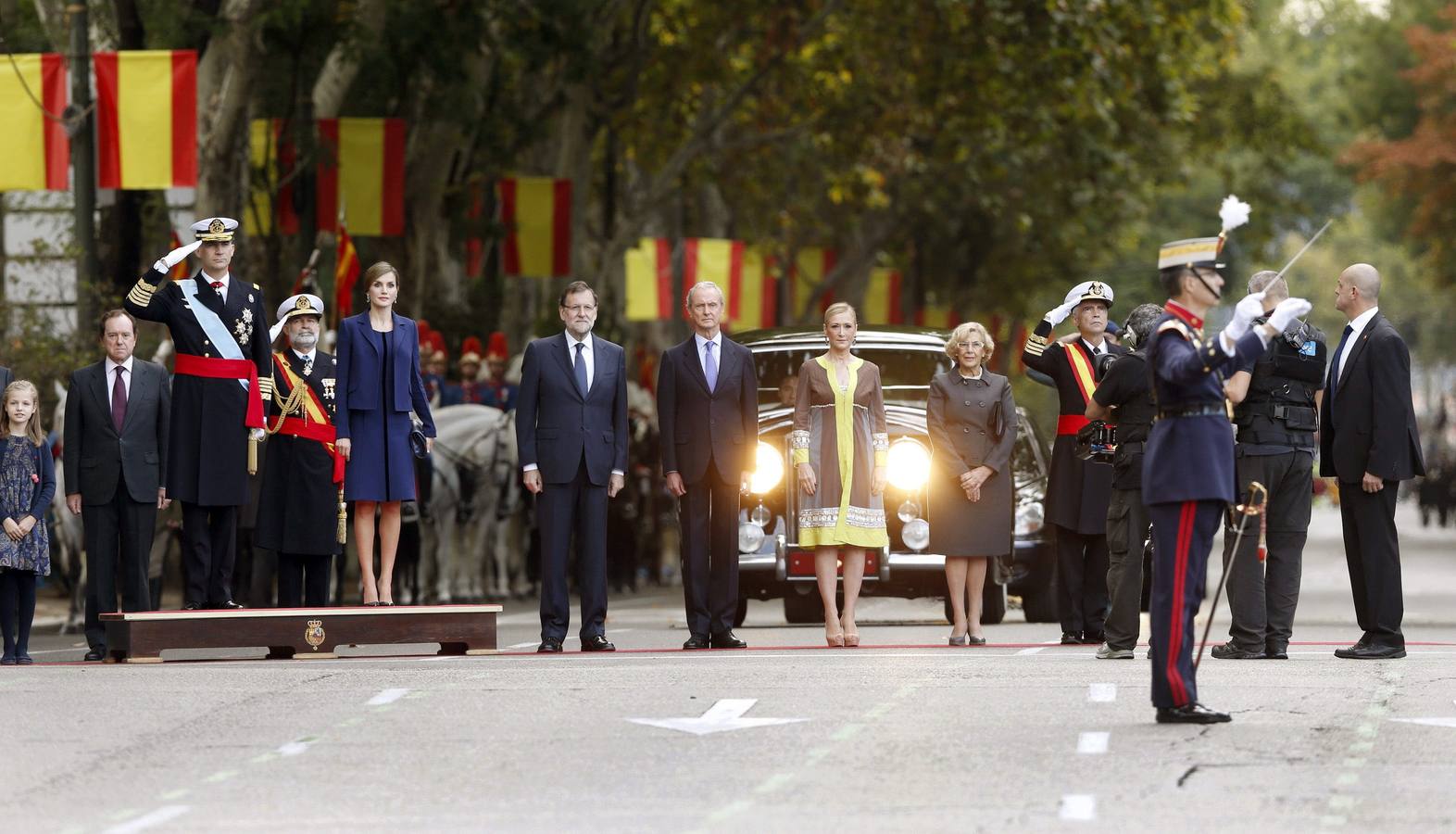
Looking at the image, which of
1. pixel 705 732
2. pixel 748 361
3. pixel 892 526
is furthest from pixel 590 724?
pixel 892 526

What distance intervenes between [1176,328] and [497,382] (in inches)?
647

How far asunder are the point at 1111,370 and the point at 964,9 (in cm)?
1957

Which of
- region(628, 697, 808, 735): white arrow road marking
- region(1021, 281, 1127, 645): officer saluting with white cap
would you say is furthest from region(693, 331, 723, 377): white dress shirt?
region(628, 697, 808, 735): white arrow road marking

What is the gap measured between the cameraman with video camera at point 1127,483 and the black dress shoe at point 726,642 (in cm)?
210

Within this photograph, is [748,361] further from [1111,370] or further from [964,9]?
[964,9]

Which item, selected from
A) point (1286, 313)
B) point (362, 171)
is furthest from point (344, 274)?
point (1286, 313)

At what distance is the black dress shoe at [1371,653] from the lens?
47.5ft

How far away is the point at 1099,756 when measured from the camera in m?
10.5

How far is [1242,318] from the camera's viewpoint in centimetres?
1122

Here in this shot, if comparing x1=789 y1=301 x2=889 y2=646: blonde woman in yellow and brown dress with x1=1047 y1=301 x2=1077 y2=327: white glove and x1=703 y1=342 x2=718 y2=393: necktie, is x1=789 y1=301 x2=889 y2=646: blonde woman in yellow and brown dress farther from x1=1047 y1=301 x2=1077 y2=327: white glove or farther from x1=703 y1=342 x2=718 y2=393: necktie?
A: x1=1047 y1=301 x2=1077 y2=327: white glove

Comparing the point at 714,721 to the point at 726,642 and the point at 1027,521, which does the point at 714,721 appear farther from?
the point at 1027,521

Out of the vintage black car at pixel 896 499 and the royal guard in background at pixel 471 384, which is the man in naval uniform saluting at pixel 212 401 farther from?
the royal guard in background at pixel 471 384

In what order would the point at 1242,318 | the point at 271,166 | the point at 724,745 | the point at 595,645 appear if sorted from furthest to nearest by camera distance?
the point at 271,166 → the point at 595,645 → the point at 1242,318 → the point at 724,745

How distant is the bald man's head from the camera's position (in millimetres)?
14586
